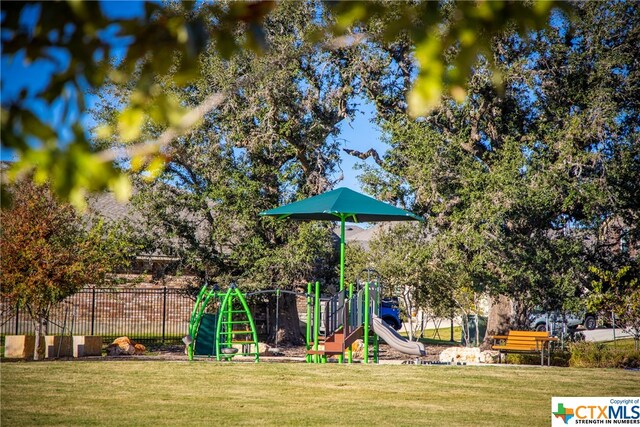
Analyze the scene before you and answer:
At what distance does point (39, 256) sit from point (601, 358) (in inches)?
432

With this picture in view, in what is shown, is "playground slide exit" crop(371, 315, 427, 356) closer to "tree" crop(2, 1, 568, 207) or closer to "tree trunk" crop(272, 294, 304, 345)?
"tree trunk" crop(272, 294, 304, 345)

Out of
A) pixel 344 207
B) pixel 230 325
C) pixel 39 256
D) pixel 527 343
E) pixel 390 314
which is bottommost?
pixel 527 343

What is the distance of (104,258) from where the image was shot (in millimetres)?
15602

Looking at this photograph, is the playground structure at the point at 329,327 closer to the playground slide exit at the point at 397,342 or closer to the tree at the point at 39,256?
the playground slide exit at the point at 397,342

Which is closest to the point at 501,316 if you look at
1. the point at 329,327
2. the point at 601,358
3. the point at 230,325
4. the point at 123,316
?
the point at 601,358

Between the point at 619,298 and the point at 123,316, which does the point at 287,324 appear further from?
the point at 619,298

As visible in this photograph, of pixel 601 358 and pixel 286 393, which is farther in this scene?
pixel 601 358

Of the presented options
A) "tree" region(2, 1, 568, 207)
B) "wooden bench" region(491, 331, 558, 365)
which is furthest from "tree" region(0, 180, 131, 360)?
"tree" region(2, 1, 568, 207)

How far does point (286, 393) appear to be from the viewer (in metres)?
9.75

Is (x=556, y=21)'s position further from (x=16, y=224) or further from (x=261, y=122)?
(x=16, y=224)

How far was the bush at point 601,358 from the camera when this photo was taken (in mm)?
15742

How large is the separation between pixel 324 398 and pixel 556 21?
1229 cm

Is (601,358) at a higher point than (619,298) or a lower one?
lower

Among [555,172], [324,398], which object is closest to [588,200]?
[555,172]
